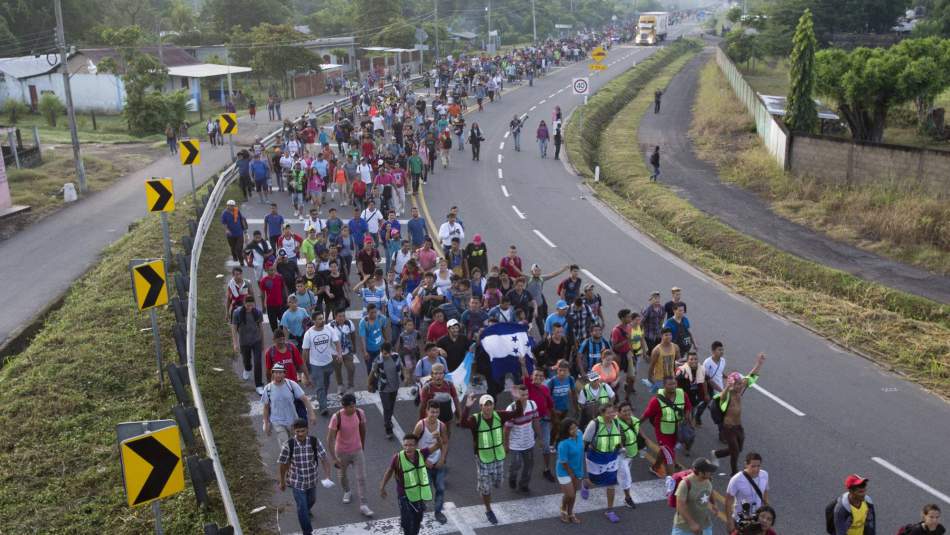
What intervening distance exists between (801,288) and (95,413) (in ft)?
48.3

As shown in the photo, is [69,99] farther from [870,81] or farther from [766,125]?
[870,81]

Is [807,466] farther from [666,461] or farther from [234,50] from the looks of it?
[234,50]

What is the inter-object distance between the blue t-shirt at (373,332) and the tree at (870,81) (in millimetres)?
25119

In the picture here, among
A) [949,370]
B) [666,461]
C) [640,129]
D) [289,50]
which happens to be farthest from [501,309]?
[289,50]

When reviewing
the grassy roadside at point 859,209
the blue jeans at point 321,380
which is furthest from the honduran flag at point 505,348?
the grassy roadside at point 859,209

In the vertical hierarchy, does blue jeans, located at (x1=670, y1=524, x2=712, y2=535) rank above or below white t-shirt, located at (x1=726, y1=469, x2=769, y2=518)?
below

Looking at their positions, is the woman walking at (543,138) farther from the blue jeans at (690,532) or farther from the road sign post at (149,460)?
the road sign post at (149,460)

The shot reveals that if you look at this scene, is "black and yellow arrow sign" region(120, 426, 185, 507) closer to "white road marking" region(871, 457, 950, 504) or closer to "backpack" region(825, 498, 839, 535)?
"backpack" region(825, 498, 839, 535)

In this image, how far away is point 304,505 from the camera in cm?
961

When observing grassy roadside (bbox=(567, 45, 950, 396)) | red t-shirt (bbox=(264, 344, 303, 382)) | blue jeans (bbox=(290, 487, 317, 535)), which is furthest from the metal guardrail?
grassy roadside (bbox=(567, 45, 950, 396))

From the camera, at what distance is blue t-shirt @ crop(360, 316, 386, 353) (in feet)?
43.1

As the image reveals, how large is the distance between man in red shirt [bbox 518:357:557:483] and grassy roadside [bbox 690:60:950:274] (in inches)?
549

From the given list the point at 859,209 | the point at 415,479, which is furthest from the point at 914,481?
the point at 859,209

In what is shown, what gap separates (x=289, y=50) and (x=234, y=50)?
706cm
